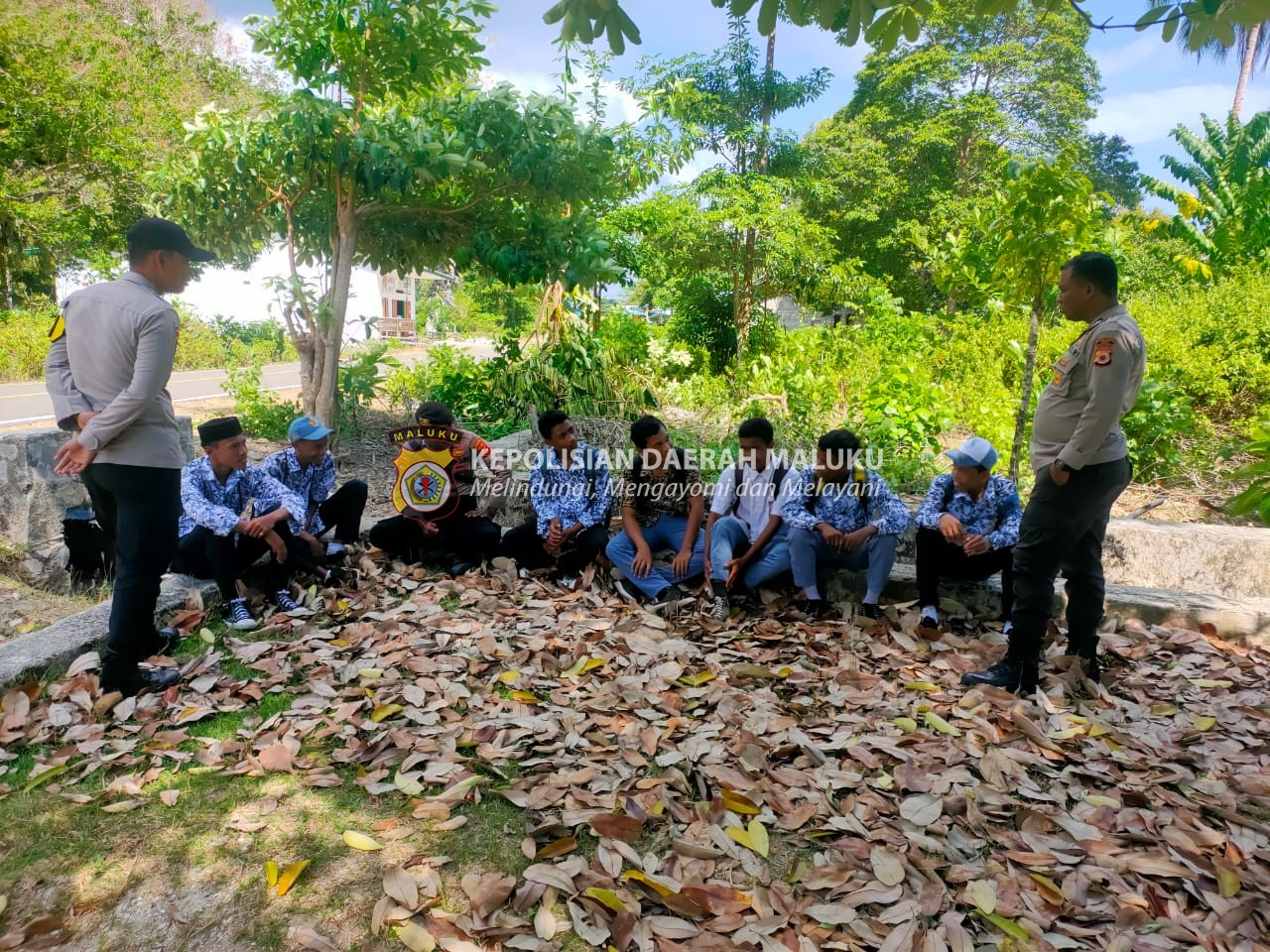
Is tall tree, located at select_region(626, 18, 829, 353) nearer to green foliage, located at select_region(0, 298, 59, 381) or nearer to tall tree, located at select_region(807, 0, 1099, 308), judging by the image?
tall tree, located at select_region(807, 0, 1099, 308)

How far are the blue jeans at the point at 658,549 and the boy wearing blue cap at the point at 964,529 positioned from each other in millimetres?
1129

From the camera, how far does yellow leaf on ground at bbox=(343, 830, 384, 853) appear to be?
6.68ft

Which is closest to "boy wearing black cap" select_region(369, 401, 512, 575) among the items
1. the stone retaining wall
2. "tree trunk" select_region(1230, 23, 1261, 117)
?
the stone retaining wall

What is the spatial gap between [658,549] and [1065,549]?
2.15 metres

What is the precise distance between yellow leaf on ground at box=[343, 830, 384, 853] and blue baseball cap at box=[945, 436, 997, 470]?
289cm

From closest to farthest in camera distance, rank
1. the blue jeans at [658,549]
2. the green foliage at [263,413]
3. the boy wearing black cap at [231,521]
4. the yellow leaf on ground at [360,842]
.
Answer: the yellow leaf on ground at [360,842], the boy wearing black cap at [231,521], the blue jeans at [658,549], the green foliage at [263,413]

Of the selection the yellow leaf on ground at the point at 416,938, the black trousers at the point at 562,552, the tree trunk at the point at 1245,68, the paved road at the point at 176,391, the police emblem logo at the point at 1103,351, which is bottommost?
the yellow leaf on ground at the point at 416,938

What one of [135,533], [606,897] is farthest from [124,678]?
[606,897]

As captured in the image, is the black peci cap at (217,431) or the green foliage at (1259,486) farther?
the green foliage at (1259,486)

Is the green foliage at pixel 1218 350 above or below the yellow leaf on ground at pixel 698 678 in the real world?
above

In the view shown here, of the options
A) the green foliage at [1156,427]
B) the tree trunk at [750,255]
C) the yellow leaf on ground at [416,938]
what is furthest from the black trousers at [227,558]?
the tree trunk at [750,255]

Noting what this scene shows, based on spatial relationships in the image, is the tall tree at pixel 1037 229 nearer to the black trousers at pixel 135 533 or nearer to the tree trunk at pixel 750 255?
the black trousers at pixel 135 533

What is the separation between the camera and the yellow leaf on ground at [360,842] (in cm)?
204

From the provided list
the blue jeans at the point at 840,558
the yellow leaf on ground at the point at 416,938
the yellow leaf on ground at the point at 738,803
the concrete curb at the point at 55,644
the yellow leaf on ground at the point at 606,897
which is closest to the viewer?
the yellow leaf on ground at the point at 416,938
